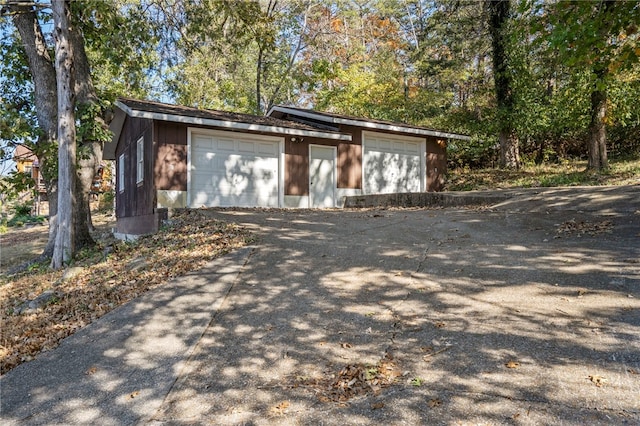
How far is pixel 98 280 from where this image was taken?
6.53m

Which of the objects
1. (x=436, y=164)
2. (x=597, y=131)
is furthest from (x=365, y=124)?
(x=597, y=131)

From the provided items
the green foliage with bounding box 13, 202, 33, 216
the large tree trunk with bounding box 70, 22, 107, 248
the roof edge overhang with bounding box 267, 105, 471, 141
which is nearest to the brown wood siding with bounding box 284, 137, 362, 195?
the roof edge overhang with bounding box 267, 105, 471, 141

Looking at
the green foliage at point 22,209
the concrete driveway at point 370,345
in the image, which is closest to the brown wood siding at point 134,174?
the concrete driveway at point 370,345

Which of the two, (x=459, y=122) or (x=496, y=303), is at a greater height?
(x=459, y=122)

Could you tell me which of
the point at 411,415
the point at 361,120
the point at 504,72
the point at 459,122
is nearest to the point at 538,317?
the point at 411,415

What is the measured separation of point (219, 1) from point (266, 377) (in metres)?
8.97

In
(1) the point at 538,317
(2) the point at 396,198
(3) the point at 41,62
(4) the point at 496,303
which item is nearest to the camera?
(1) the point at 538,317

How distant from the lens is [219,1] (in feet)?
31.2

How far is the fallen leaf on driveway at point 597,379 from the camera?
8.35 feet

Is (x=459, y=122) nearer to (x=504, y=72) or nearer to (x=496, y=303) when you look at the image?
(x=504, y=72)

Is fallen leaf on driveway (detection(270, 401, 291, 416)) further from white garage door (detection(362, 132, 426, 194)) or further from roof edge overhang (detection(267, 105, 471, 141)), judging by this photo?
white garage door (detection(362, 132, 426, 194))

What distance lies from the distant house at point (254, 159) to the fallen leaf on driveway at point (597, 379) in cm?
973

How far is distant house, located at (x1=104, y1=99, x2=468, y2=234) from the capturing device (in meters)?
11.6

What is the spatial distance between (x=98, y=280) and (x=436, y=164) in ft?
43.3
